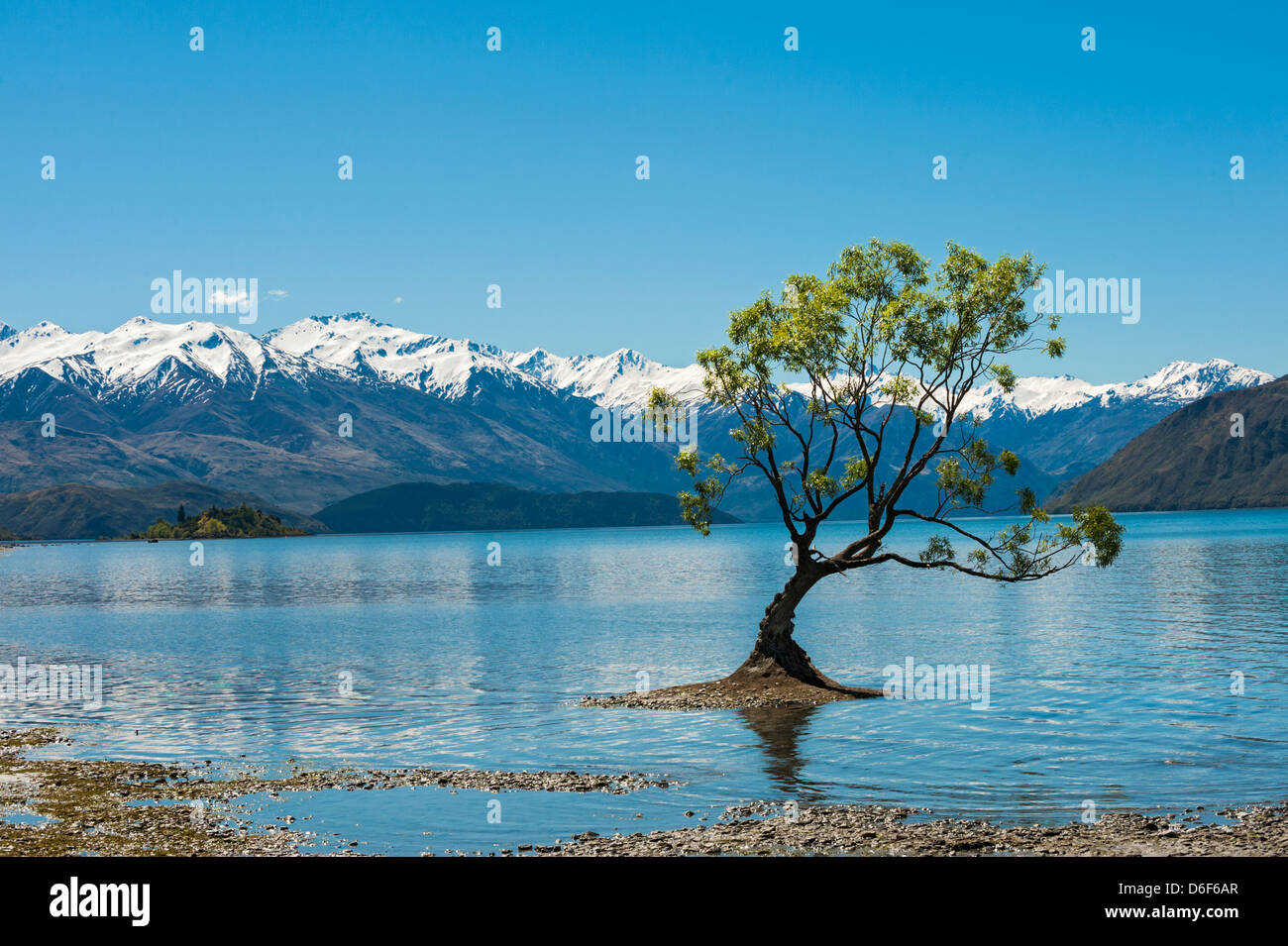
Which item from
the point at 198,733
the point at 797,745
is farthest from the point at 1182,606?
the point at 198,733

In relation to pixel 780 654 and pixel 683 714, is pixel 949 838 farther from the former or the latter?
pixel 780 654

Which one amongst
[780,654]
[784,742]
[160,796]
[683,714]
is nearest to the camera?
[160,796]

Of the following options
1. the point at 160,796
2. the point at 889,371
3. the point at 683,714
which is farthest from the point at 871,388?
the point at 160,796

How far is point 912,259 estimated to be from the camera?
4756 centimetres

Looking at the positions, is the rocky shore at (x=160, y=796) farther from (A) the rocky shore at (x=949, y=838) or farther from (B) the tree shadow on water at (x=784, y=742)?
(A) the rocky shore at (x=949, y=838)

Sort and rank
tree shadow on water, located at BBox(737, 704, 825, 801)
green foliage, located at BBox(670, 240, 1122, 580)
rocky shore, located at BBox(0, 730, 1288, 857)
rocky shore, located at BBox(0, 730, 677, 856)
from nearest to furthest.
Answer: rocky shore, located at BBox(0, 730, 1288, 857), rocky shore, located at BBox(0, 730, 677, 856), tree shadow on water, located at BBox(737, 704, 825, 801), green foliage, located at BBox(670, 240, 1122, 580)

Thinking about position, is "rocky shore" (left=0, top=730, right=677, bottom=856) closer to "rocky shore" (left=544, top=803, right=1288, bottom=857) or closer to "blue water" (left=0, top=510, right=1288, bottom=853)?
"blue water" (left=0, top=510, right=1288, bottom=853)

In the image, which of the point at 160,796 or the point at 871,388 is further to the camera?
the point at 871,388

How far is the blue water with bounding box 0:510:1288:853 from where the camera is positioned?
101 ft

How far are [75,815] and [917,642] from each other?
6242 centimetres

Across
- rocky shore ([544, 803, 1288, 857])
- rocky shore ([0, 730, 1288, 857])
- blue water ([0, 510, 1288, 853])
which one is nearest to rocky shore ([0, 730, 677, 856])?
rocky shore ([0, 730, 1288, 857])

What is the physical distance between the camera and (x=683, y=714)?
4700 cm

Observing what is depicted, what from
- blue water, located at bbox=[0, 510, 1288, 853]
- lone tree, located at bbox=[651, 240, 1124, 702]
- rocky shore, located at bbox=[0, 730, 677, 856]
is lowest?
blue water, located at bbox=[0, 510, 1288, 853]
